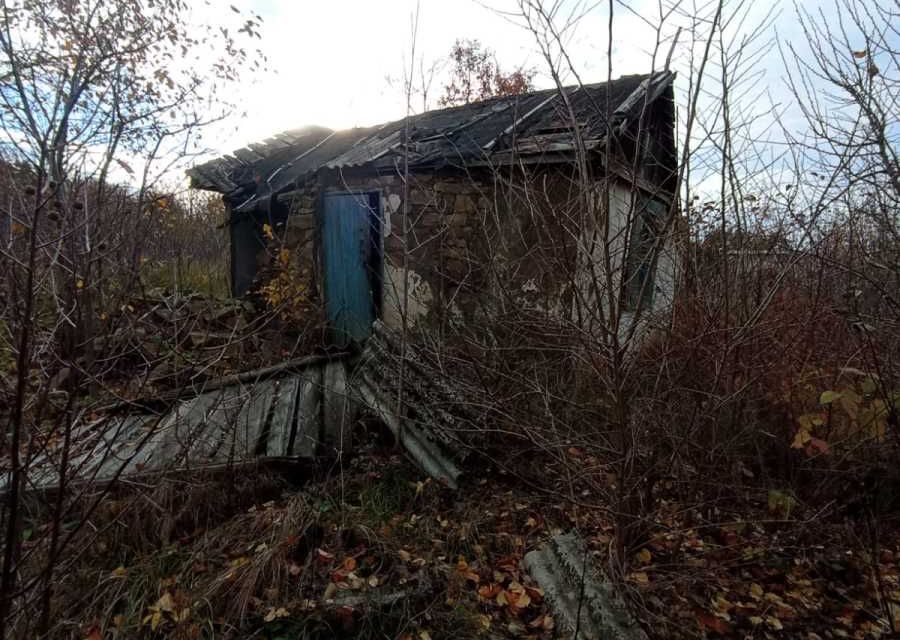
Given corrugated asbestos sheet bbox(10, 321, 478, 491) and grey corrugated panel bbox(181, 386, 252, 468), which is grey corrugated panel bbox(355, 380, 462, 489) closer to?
corrugated asbestos sheet bbox(10, 321, 478, 491)

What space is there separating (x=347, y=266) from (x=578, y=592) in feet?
17.5

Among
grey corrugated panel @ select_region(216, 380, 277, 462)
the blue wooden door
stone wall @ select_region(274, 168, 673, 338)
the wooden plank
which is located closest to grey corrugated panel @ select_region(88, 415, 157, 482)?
grey corrugated panel @ select_region(216, 380, 277, 462)

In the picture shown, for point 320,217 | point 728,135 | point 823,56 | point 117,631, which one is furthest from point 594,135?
point 117,631

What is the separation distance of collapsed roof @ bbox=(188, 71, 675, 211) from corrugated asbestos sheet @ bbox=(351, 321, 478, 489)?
1882mm

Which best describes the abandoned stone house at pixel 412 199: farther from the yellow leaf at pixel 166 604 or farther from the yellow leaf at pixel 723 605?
the yellow leaf at pixel 166 604

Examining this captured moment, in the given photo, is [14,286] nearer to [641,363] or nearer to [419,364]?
[641,363]

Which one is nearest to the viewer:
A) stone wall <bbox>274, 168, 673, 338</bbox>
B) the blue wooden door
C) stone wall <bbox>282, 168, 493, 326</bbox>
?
stone wall <bbox>274, 168, 673, 338</bbox>

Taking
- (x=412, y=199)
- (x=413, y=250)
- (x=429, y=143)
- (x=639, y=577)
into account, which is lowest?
(x=639, y=577)

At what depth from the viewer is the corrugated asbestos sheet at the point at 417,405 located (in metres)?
3.60

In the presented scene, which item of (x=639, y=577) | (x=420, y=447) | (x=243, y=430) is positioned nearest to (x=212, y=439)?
(x=243, y=430)

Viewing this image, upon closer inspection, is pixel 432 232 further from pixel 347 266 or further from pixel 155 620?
pixel 155 620

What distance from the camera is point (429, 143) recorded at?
6.17 meters

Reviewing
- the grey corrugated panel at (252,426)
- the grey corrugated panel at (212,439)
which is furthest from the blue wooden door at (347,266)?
the grey corrugated panel at (212,439)

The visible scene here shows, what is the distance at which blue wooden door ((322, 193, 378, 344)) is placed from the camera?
680cm
